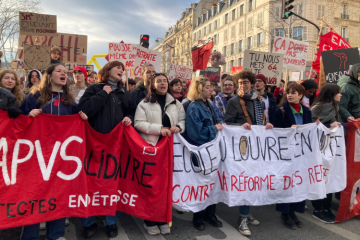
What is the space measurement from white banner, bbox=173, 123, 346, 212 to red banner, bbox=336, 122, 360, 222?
117 mm

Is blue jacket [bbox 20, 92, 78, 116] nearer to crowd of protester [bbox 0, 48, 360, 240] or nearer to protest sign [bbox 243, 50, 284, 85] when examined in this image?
crowd of protester [bbox 0, 48, 360, 240]

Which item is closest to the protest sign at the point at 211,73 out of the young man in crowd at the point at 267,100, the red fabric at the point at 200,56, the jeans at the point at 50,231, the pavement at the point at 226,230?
the red fabric at the point at 200,56

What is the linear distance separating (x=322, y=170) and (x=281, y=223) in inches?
39.3

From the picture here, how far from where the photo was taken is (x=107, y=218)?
3332 mm

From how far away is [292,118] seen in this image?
4.01m

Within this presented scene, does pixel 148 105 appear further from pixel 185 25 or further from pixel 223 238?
pixel 185 25

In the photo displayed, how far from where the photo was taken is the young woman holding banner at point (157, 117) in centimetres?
343

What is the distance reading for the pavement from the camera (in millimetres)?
3346

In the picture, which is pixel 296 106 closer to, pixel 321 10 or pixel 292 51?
pixel 292 51

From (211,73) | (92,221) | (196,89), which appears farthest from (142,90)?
(211,73)

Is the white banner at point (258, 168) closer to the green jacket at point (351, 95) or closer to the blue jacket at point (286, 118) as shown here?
the blue jacket at point (286, 118)

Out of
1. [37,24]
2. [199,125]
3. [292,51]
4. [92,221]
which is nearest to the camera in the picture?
[92,221]

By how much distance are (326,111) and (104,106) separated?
3.40m

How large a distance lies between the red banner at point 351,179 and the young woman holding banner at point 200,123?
6.23ft
